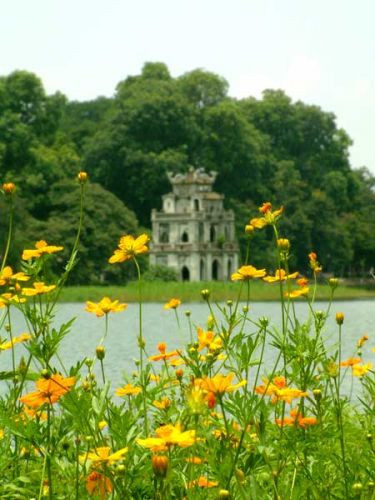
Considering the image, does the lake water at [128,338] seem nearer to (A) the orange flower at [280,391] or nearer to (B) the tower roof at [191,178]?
(A) the orange flower at [280,391]

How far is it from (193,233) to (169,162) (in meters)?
6.29

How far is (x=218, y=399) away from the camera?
2.39m

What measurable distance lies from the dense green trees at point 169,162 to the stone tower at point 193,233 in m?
2.70

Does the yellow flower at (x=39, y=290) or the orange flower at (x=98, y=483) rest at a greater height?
the yellow flower at (x=39, y=290)

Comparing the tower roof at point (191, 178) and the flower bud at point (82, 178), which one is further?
the tower roof at point (191, 178)

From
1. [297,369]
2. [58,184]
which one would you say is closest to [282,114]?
[58,184]

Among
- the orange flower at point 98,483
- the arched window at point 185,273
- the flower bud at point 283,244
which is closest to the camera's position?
the orange flower at point 98,483

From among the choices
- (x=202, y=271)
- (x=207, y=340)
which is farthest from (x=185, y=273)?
(x=207, y=340)

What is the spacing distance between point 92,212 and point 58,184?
253cm

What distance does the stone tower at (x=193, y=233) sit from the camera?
56438 millimetres

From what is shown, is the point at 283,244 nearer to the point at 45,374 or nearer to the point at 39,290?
the point at 39,290

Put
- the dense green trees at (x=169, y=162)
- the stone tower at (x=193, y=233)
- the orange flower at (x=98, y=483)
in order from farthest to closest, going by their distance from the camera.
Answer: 1. the stone tower at (x=193, y=233)
2. the dense green trees at (x=169, y=162)
3. the orange flower at (x=98, y=483)

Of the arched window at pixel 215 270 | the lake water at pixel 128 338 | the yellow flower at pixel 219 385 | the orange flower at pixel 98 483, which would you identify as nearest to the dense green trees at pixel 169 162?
the arched window at pixel 215 270

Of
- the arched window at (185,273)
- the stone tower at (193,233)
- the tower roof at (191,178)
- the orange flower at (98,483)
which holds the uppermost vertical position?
the tower roof at (191,178)
